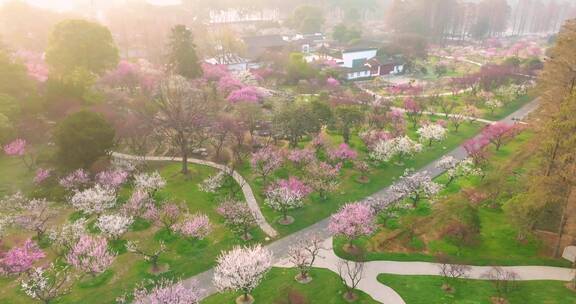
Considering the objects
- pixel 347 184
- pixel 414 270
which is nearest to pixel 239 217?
→ pixel 414 270

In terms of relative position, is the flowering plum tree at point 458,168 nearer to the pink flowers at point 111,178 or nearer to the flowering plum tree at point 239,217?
the flowering plum tree at point 239,217

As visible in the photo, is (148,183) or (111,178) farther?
(111,178)

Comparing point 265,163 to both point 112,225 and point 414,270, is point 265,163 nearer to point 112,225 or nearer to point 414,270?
point 112,225

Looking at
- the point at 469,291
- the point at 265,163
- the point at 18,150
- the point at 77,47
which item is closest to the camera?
the point at 469,291

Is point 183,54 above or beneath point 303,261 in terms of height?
above

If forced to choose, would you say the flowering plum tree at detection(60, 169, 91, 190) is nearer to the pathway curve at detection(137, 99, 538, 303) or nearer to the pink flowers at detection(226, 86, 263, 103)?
the pathway curve at detection(137, 99, 538, 303)

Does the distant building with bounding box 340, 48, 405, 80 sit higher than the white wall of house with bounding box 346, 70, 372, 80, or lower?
higher

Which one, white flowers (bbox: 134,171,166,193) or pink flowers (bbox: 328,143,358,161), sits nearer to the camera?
white flowers (bbox: 134,171,166,193)

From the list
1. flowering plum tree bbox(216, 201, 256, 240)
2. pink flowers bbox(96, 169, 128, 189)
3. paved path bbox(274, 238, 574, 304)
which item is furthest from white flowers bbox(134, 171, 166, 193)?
paved path bbox(274, 238, 574, 304)
